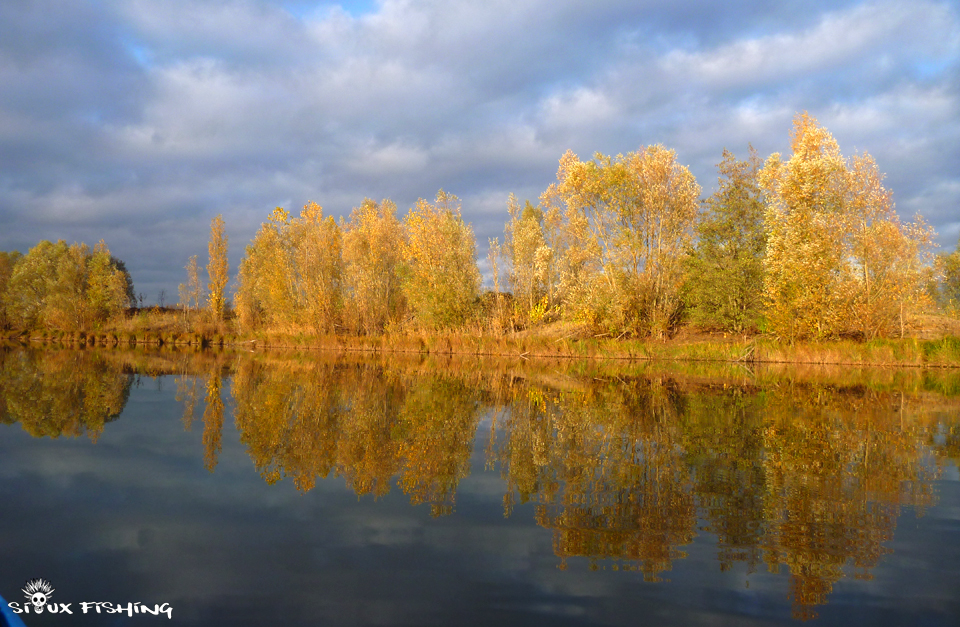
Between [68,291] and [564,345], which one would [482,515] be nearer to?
[564,345]

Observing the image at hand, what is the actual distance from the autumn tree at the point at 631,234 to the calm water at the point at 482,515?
810 inches

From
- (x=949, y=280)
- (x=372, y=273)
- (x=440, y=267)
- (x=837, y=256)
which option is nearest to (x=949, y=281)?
(x=949, y=280)

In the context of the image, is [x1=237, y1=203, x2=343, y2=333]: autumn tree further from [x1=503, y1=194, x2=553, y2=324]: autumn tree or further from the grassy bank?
[x1=503, y1=194, x2=553, y2=324]: autumn tree

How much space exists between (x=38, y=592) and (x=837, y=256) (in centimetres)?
3329

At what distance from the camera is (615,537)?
535cm

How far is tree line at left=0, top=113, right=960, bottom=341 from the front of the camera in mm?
29188

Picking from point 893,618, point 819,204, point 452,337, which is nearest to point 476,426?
point 893,618

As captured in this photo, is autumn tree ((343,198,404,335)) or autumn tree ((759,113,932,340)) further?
autumn tree ((343,198,404,335))

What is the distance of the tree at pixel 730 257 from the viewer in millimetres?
32469

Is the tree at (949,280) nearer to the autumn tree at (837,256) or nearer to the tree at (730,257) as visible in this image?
the autumn tree at (837,256)

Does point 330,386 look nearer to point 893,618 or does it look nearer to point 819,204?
point 893,618

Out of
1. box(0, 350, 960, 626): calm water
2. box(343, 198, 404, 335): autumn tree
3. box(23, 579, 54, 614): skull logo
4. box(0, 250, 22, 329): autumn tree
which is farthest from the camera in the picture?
box(0, 250, 22, 329): autumn tree

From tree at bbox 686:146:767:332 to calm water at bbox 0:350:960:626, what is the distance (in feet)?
65.5

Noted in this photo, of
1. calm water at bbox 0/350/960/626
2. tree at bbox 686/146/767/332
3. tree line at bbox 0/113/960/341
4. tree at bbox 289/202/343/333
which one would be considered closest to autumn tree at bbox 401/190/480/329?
tree line at bbox 0/113/960/341
